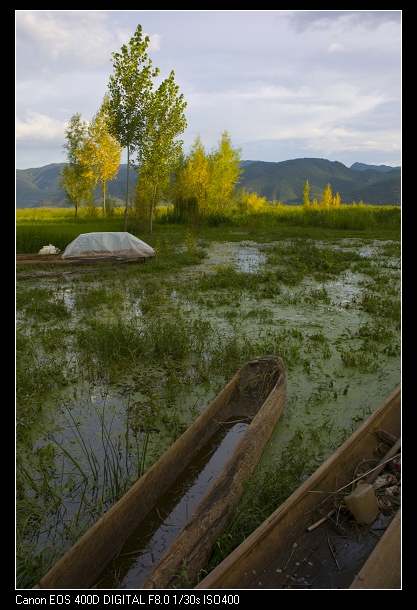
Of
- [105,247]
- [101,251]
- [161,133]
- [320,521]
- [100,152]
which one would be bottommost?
[320,521]

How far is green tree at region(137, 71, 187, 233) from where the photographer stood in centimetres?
2300

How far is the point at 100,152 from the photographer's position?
40250 millimetres

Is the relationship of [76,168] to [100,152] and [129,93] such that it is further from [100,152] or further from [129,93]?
[129,93]

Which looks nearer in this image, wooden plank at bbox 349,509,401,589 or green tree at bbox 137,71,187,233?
wooden plank at bbox 349,509,401,589

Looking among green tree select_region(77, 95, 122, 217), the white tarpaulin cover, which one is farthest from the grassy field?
green tree select_region(77, 95, 122, 217)

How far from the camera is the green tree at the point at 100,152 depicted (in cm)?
3922

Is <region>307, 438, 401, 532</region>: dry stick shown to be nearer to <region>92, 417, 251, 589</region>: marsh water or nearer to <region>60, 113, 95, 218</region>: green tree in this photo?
<region>92, 417, 251, 589</region>: marsh water

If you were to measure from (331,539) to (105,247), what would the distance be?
12.5 metres

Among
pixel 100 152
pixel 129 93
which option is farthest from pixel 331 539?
pixel 100 152

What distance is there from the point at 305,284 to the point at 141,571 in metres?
8.84

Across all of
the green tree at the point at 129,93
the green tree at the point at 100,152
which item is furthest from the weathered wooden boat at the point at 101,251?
the green tree at the point at 100,152
